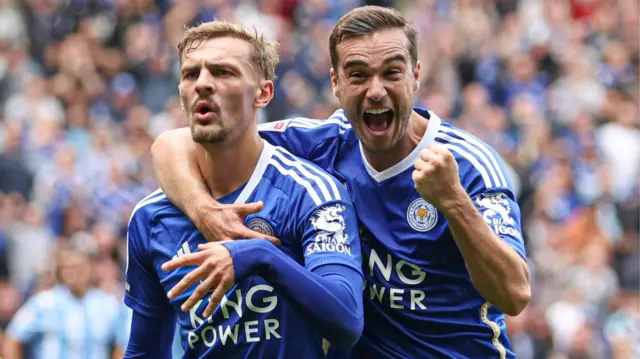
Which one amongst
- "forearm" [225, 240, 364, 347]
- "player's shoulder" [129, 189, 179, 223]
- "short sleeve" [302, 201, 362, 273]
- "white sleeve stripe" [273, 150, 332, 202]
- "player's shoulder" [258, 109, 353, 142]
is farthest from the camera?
"player's shoulder" [258, 109, 353, 142]

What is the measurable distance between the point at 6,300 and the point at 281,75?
6.67 m

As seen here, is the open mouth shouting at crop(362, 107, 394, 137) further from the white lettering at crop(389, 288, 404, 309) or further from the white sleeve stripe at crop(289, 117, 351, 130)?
the white lettering at crop(389, 288, 404, 309)

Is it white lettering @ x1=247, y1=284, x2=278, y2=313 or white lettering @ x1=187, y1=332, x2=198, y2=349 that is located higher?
white lettering @ x1=247, y1=284, x2=278, y2=313

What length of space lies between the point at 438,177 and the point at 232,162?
1056 millimetres

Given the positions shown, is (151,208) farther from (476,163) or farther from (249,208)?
(476,163)

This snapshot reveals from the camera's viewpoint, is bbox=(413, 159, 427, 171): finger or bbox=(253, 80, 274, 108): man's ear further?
bbox=(253, 80, 274, 108): man's ear

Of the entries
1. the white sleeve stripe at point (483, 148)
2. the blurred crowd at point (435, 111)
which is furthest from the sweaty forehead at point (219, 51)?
the blurred crowd at point (435, 111)

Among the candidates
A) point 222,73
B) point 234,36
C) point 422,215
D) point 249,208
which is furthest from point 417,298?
point 234,36

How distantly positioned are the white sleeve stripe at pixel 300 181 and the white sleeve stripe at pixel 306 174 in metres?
0.03

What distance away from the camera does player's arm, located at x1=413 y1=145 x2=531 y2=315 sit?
5383 mm

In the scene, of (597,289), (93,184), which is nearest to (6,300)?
(93,184)

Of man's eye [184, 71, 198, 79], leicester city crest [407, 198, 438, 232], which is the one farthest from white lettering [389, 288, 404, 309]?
man's eye [184, 71, 198, 79]

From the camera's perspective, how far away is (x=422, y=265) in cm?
591

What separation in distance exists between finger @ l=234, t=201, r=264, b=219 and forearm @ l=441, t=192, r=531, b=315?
2.60 ft
